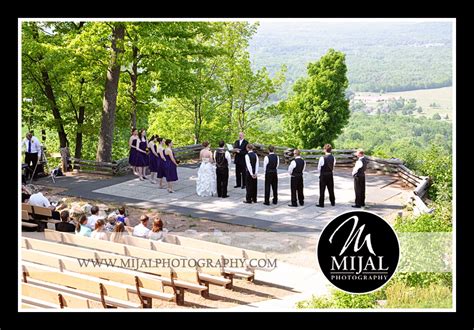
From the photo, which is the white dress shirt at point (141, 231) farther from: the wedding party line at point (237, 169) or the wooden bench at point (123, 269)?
the wedding party line at point (237, 169)

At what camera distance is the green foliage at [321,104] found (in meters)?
22.6

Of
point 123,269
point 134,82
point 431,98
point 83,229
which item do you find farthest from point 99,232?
point 134,82

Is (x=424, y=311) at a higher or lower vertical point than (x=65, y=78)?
lower

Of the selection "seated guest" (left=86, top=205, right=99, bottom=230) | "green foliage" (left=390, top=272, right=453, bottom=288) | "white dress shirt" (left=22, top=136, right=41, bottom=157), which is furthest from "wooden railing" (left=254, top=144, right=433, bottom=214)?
"white dress shirt" (left=22, top=136, right=41, bottom=157)

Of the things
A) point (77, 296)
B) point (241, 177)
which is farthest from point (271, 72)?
point (77, 296)

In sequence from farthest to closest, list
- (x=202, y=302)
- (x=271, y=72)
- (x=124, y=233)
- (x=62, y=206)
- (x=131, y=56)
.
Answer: (x=271, y=72), (x=131, y=56), (x=62, y=206), (x=124, y=233), (x=202, y=302)

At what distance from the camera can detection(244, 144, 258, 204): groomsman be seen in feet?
45.5

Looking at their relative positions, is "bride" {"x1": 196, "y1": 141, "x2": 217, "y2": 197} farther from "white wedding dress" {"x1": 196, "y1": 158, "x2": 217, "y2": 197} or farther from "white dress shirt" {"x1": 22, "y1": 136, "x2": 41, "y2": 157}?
"white dress shirt" {"x1": 22, "y1": 136, "x2": 41, "y2": 157}

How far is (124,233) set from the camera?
10359 mm

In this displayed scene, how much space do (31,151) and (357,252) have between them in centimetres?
878

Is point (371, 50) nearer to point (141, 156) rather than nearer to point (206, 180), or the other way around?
point (206, 180)

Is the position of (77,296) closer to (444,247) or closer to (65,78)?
(444,247)
